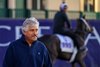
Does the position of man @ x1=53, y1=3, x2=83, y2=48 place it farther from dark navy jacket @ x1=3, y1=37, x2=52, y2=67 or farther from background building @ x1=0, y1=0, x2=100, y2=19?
dark navy jacket @ x1=3, y1=37, x2=52, y2=67

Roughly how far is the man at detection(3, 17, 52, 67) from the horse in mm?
8216

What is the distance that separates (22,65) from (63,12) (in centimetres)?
1008

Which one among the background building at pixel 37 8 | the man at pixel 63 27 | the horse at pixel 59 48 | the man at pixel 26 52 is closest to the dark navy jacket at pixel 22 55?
the man at pixel 26 52

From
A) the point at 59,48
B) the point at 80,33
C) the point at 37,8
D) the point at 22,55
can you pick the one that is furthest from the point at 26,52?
the point at 37,8

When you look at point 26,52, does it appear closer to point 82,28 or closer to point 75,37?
point 75,37

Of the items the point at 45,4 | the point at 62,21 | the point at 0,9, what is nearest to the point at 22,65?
the point at 62,21

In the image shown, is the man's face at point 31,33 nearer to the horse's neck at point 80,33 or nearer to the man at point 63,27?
the man at point 63,27

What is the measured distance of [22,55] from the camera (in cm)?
601

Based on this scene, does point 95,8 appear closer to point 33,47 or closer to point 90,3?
point 90,3

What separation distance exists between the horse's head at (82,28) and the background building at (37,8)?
28.9 feet

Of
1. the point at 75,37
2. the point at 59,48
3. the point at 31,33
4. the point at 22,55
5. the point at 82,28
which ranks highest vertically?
the point at 31,33

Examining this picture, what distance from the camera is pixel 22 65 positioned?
6.01 m

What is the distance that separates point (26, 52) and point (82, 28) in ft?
33.9

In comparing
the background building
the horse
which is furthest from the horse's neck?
the background building
